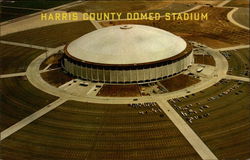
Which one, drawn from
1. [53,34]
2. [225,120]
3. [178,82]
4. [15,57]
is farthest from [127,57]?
[53,34]

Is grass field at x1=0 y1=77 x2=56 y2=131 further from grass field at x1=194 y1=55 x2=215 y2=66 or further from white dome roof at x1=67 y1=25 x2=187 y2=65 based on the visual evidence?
grass field at x1=194 y1=55 x2=215 y2=66

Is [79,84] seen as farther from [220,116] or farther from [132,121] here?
[220,116]

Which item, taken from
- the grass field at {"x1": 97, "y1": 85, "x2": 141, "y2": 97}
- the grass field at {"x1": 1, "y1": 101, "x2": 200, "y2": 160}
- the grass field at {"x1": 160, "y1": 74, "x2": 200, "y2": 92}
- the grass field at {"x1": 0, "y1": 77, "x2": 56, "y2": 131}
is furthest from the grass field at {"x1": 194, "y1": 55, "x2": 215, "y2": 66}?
the grass field at {"x1": 0, "y1": 77, "x2": 56, "y2": 131}

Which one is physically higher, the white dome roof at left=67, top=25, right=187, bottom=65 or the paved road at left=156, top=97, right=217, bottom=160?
the white dome roof at left=67, top=25, right=187, bottom=65

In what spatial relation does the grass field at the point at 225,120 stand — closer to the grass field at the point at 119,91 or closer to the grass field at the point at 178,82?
the grass field at the point at 178,82

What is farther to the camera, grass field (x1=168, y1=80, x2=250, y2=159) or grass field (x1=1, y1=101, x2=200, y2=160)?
grass field (x1=168, y1=80, x2=250, y2=159)

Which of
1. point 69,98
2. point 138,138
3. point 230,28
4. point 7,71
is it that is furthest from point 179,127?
point 230,28

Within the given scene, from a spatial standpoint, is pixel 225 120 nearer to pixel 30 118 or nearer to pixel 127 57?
pixel 127 57
